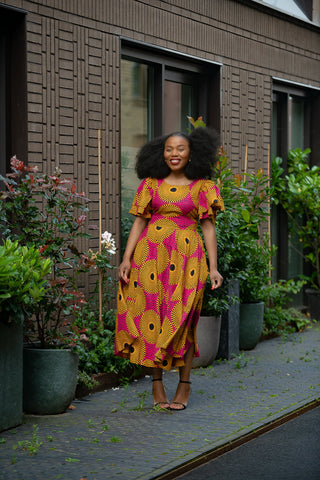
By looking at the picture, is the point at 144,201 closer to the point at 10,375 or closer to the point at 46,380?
the point at 46,380

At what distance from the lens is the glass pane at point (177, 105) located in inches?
372

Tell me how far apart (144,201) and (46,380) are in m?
1.57

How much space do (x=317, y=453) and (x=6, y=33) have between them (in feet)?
14.3

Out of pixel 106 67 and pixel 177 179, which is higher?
pixel 106 67

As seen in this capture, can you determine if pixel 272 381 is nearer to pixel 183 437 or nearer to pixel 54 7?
pixel 183 437

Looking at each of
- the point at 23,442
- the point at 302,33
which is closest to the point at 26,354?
the point at 23,442

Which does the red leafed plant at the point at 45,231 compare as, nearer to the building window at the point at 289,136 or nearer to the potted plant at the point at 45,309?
the potted plant at the point at 45,309

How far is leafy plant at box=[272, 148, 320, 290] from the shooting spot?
37.5ft

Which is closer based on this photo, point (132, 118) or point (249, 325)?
point (132, 118)

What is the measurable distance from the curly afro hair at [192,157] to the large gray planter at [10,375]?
166 centimetres

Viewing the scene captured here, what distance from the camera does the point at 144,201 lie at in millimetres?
6473

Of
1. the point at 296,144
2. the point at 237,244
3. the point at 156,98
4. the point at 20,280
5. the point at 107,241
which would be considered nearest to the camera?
the point at 20,280

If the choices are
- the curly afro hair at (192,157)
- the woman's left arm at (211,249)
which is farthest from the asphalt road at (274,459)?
the curly afro hair at (192,157)

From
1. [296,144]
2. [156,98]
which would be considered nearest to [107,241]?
[156,98]
